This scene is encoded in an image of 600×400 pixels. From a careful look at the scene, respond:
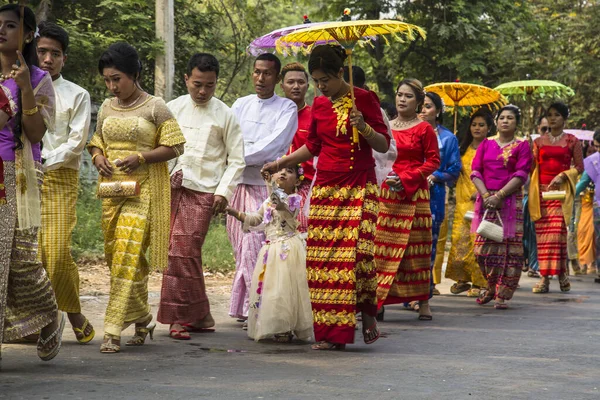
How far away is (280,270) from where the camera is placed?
8.14 metres

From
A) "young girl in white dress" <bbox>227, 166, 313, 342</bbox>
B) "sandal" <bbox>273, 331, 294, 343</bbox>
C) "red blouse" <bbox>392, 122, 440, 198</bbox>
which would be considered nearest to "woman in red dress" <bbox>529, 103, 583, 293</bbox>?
"red blouse" <bbox>392, 122, 440, 198</bbox>

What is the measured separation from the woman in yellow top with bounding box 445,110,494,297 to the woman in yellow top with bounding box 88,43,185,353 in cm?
556

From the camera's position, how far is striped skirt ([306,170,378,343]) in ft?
24.7

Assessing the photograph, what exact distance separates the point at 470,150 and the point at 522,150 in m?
1.68

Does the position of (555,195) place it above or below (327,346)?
above

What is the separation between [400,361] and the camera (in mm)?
7094

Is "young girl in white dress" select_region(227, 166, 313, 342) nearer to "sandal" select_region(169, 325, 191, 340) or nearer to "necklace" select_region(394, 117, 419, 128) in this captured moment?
"sandal" select_region(169, 325, 191, 340)

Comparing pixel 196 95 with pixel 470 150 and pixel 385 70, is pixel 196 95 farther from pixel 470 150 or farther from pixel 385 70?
pixel 385 70

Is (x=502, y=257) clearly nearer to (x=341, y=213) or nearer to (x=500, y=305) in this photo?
(x=500, y=305)

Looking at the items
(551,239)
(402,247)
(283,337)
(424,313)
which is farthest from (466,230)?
(283,337)

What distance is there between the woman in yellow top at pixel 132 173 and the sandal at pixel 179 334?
0.46 metres

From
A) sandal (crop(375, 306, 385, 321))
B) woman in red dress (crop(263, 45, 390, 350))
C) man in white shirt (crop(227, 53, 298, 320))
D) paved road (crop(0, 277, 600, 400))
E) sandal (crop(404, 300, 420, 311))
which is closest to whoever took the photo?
paved road (crop(0, 277, 600, 400))

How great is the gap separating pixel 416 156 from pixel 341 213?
6.70 ft

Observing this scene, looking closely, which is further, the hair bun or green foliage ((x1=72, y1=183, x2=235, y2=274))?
green foliage ((x1=72, y1=183, x2=235, y2=274))
